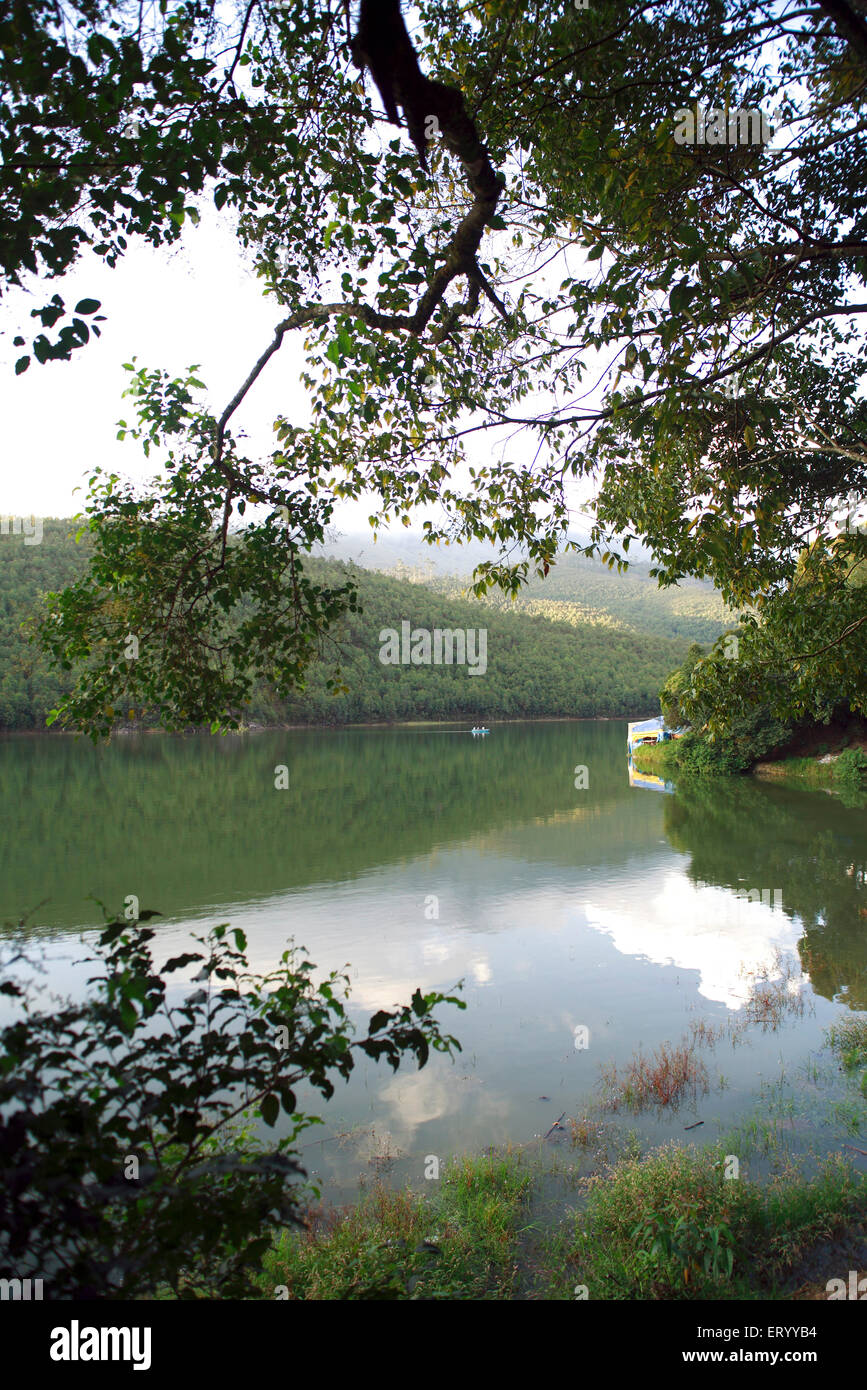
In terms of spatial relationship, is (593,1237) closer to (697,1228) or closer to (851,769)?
(697,1228)

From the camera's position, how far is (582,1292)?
3779 mm

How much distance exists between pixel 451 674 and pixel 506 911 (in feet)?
269

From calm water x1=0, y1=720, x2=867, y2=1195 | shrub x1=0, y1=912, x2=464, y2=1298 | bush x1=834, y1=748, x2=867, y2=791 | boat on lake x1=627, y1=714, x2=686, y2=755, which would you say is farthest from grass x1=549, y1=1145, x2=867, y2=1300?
boat on lake x1=627, y1=714, x2=686, y2=755

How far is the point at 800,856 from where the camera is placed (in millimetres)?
16594

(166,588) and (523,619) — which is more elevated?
(523,619)

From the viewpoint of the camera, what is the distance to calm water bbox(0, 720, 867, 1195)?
6398 mm

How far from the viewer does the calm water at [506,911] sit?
640cm

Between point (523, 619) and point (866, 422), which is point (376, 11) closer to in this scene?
point (866, 422)

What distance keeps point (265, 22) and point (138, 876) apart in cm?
1545

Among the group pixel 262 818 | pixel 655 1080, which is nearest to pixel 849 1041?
pixel 655 1080

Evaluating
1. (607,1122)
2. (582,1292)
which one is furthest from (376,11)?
(607,1122)

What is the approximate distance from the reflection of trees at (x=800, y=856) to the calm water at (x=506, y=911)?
70mm

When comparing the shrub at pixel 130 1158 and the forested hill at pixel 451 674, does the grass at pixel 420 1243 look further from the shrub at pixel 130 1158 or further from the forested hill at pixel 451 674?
the forested hill at pixel 451 674

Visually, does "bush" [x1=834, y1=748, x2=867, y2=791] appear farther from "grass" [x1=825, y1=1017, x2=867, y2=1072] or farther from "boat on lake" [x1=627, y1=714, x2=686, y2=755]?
"grass" [x1=825, y1=1017, x2=867, y2=1072]
